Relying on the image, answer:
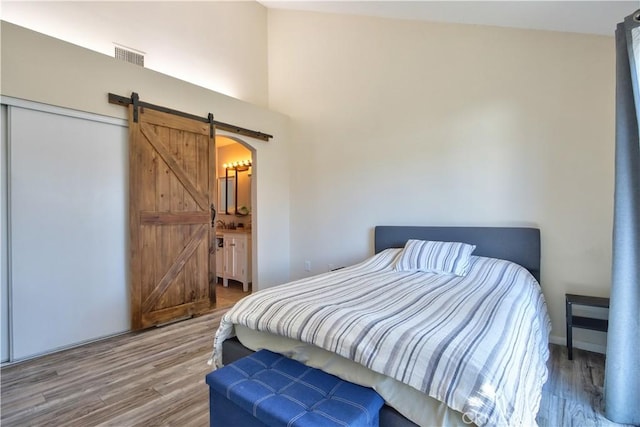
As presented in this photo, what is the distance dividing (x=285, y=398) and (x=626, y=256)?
1.97 metres

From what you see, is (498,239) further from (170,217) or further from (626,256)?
(170,217)

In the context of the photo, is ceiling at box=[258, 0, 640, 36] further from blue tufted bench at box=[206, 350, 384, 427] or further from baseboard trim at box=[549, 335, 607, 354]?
blue tufted bench at box=[206, 350, 384, 427]

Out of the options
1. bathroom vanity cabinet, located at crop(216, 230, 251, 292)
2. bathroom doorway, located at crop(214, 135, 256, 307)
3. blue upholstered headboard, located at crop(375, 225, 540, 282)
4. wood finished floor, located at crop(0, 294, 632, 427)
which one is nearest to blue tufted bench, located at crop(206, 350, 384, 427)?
wood finished floor, located at crop(0, 294, 632, 427)

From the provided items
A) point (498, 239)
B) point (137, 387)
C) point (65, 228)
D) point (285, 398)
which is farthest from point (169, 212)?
point (498, 239)

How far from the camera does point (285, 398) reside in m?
1.26

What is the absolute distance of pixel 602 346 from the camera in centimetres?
259

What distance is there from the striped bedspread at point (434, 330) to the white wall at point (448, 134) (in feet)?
2.71

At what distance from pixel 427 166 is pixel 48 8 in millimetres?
3953

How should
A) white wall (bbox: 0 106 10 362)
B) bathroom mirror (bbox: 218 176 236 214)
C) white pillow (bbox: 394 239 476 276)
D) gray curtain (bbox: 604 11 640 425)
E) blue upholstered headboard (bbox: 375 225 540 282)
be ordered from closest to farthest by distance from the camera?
gray curtain (bbox: 604 11 640 425) → white wall (bbox: 0 106 10 362) → white pillow (bbox: 394 239 476 276) → blue upholstered headboard (bbox: 375 225 540 282) → bathroom mirror (bbox: 218 176 236 214)

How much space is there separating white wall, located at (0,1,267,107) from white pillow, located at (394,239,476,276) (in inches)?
131

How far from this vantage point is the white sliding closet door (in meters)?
2.46

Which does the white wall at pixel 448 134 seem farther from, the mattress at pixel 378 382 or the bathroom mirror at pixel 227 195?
the mattress at pixel 378 382

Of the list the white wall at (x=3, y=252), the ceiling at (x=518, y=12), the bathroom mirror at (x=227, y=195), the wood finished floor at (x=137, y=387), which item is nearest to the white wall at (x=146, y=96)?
the white wall at (x=3, y=252)

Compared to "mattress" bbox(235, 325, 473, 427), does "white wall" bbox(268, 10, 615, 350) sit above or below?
above
